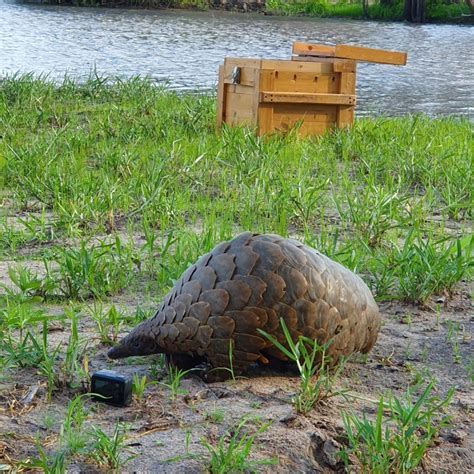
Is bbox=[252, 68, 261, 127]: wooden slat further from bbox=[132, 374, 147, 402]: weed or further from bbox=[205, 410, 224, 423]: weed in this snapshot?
bbox=[205, 410, 224, 423]: weed

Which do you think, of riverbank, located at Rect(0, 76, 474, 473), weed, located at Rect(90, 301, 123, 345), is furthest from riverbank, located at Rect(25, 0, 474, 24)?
weed, located at Rect(90, 301, 123, 345)

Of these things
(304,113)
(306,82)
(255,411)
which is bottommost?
(255,411)

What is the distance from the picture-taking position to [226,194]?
495 centimetres

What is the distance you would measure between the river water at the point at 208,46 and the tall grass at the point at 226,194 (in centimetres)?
385

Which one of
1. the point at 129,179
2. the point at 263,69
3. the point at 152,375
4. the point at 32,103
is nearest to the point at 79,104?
the point at 32,103

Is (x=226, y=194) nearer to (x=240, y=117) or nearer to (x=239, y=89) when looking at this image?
(x=240, y=117)

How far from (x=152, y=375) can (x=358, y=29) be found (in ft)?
80.9

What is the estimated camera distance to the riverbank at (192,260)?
2.25 meters

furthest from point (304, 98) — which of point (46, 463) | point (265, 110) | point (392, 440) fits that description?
point (46, 463)

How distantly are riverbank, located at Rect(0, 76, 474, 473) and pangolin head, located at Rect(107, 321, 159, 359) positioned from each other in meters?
0.05

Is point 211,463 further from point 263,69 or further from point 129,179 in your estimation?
point 263,69

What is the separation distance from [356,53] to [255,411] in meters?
5.35

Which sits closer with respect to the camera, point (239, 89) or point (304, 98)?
point (304, 98)

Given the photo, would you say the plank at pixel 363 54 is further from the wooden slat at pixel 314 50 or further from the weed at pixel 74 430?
the weed at pixel 74 430
